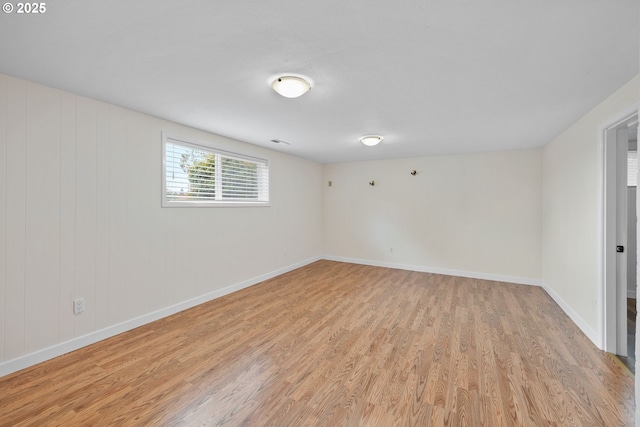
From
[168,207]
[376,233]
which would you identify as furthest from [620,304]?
[168,207]

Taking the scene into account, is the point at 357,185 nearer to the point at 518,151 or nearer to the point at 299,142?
the point at 299,142

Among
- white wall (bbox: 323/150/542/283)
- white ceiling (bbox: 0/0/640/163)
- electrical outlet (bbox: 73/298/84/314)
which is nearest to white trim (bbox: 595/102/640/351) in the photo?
white ceiling (bbox: 0/0/640/163)

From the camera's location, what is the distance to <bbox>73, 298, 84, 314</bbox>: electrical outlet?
2.40 metres

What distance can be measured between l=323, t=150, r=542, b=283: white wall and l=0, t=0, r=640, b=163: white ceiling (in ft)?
6.27

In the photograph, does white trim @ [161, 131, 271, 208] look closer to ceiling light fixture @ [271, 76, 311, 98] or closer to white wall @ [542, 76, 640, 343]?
ceiling light fixture @ [271, 76, 311, 98]

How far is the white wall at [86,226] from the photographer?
208 centimetres

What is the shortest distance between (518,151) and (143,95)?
5.43 m

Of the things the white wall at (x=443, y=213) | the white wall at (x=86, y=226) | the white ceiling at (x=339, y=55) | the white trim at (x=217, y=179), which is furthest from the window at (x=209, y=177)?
the white wall at (x=443, y=213)

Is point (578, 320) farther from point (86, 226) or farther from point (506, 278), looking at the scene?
point (86, 226)

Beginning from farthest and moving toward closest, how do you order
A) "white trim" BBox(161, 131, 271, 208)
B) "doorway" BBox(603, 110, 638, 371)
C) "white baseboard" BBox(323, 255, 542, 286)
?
"white baseboard" BBox(323, 255, 542, 286), "white trim" BBox(161, 131, 271, 208), "doorway" BBox(603, 110, 638, 371)

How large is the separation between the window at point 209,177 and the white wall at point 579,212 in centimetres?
419

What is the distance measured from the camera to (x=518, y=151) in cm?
450

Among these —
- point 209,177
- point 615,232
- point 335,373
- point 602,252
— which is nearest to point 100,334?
point 209,177

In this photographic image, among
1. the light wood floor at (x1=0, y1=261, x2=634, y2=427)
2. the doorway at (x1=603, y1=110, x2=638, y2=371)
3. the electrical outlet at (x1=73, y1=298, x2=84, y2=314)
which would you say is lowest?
the light wood floor at (x1=0, y1=261, x2=634, y2=427)
